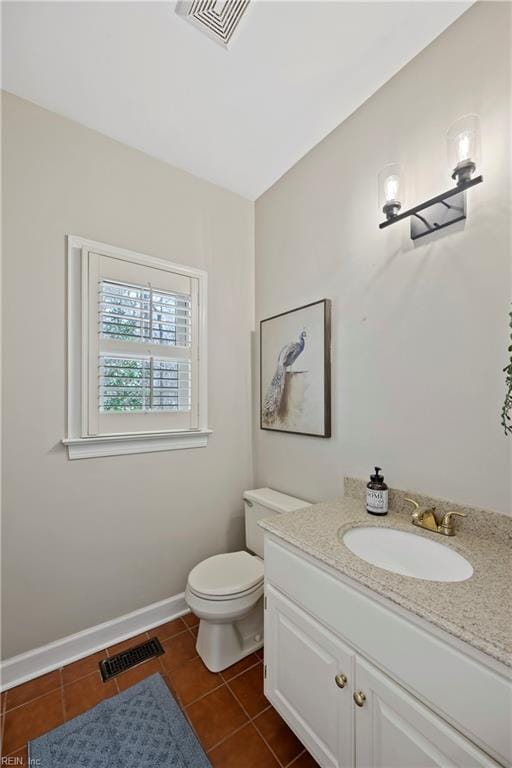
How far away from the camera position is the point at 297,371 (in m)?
1.83

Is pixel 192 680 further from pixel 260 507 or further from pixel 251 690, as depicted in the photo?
pixel 260 507

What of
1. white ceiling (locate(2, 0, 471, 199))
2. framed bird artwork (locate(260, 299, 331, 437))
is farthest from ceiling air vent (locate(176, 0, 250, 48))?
framed bird artwork (locate(260, 299, 331, 437))

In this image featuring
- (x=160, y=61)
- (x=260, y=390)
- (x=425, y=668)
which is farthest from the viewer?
(x=260, y=390)

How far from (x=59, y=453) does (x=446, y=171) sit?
2.04 metres

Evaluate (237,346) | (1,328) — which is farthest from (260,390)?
(1,328)

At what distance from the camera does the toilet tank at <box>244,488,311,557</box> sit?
5.75 feet

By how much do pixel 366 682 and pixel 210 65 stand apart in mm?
2244

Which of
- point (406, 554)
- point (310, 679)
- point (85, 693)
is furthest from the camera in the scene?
point (85, 693)

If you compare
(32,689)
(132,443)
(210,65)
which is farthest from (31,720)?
(210,65)

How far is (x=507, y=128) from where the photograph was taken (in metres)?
1.04

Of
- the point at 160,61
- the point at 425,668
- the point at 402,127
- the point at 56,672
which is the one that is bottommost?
the point at 56,672

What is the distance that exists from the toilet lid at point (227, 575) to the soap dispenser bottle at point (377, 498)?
0.66 metres

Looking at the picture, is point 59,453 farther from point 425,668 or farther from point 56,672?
point 425,668

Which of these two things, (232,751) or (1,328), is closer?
(232,751)
